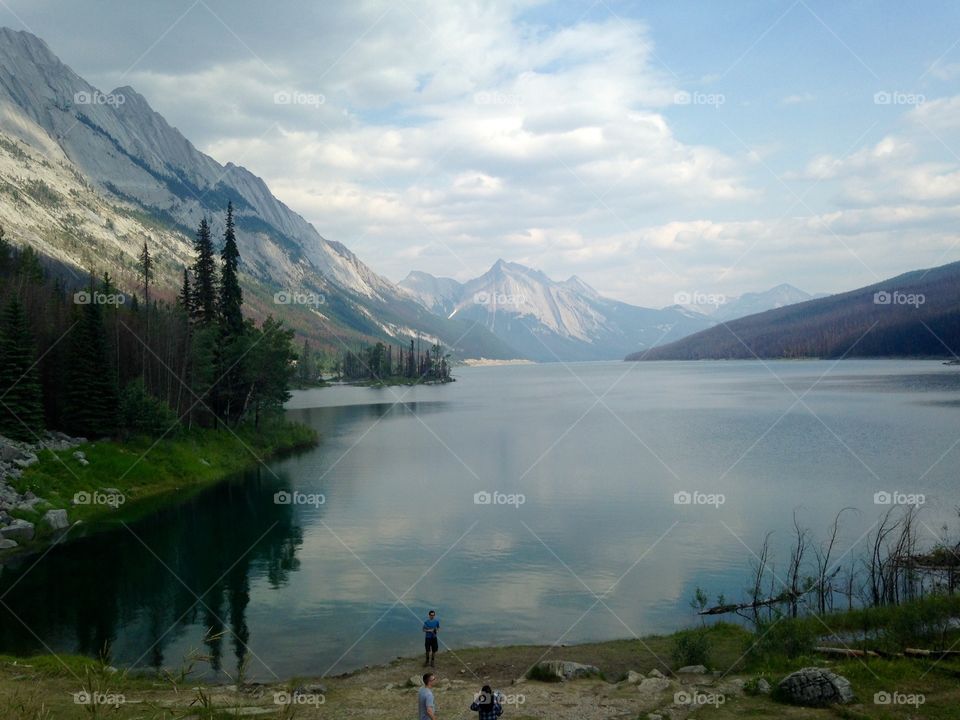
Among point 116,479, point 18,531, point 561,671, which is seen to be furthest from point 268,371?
point 561,671

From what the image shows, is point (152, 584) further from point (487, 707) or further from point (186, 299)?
point (186, 299)

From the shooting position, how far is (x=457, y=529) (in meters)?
48.2

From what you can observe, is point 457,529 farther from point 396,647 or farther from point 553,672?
point 553,672

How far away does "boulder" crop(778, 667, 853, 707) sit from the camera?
19.3m

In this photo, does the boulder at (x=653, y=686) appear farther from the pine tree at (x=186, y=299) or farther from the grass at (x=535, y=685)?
the pine tree at (x=186, y=299)

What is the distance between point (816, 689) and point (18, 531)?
46.5m

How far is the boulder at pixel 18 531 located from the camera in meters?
42.7

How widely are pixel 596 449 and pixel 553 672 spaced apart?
187 ft

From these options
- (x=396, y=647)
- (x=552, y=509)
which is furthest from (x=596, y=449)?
(x=396, y=647)

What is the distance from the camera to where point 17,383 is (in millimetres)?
55438

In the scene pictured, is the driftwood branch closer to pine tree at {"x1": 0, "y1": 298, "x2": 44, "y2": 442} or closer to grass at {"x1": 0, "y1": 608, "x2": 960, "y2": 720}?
grass at {"x1": 0, "y1": 608, "x2": 960, "y2": 720}

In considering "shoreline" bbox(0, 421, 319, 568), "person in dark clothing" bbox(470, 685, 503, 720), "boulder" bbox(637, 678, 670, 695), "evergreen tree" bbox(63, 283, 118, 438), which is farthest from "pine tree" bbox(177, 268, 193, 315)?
"person in dark clothing" bbox(470, 685, 503, 720)

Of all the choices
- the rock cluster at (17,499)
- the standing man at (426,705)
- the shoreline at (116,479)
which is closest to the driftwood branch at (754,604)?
the standing man at (426,705)

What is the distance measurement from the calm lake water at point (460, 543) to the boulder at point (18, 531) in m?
3.02
